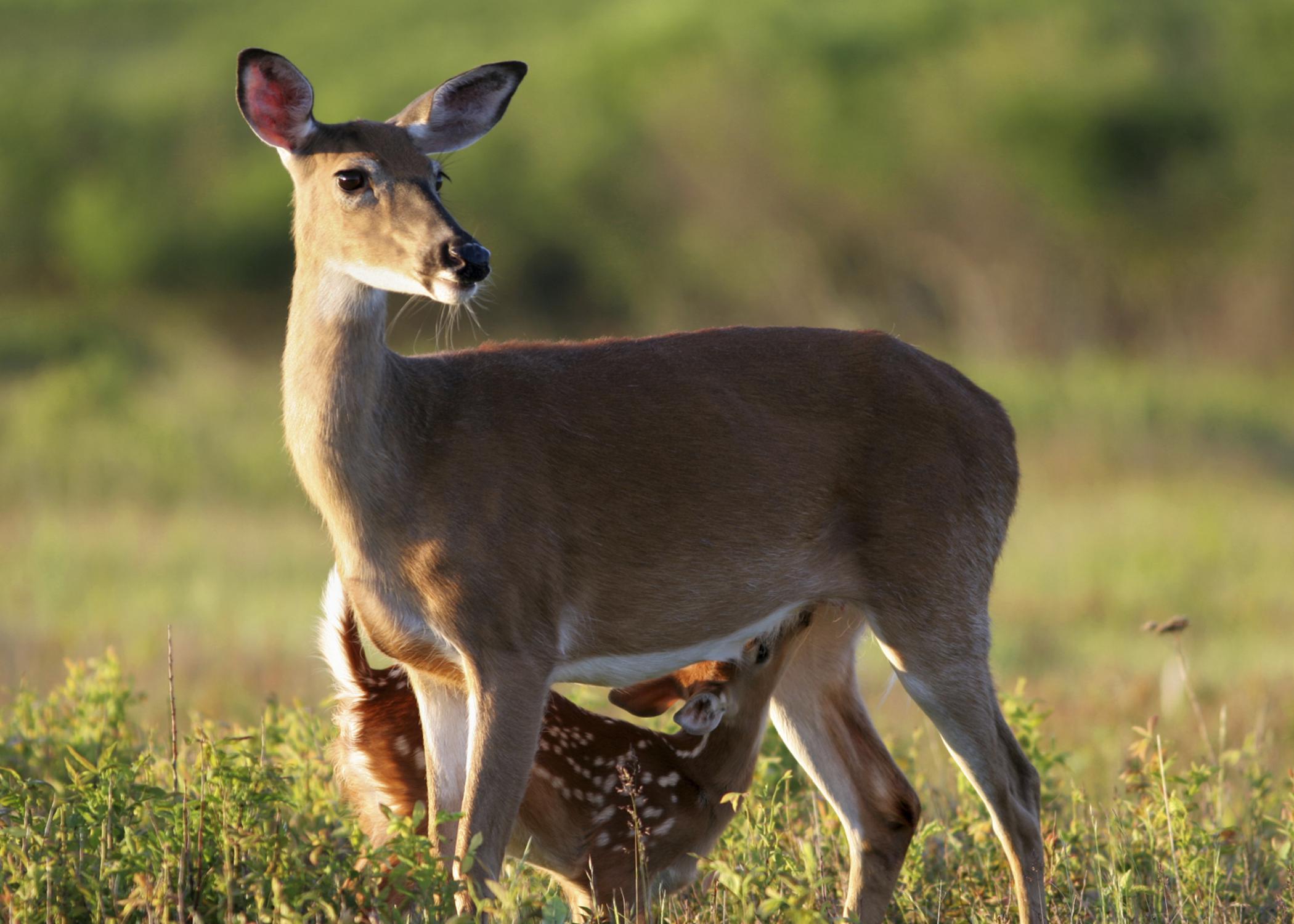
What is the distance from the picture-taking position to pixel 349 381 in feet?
14.6

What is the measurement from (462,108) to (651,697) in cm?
209

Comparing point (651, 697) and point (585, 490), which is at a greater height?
point (585, 490)

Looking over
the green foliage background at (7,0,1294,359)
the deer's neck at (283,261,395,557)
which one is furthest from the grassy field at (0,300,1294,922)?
the green foliage background at (7,0,1294,359)

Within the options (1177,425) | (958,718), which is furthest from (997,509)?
(1177,425)

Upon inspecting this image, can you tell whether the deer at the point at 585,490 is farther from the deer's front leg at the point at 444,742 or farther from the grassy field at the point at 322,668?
the grassy field at the point at 322,668

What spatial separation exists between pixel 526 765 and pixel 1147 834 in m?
1.96

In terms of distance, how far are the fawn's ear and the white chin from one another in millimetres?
1630

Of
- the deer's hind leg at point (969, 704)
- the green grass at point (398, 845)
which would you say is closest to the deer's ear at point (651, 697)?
the green grass at point (398, 845)

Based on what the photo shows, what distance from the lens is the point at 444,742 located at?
4.71m

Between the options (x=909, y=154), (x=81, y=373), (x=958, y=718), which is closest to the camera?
(x=958, y=718)

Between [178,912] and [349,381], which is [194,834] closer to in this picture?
[178,912]

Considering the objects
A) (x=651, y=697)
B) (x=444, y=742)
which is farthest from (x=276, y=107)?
(x=651, y=697)

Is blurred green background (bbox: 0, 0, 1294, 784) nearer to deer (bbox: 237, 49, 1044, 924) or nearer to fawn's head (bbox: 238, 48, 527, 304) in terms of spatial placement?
deer (bbox: 237, 49, 1044, 924)

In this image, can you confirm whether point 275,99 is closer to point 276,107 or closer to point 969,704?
point 276,107
